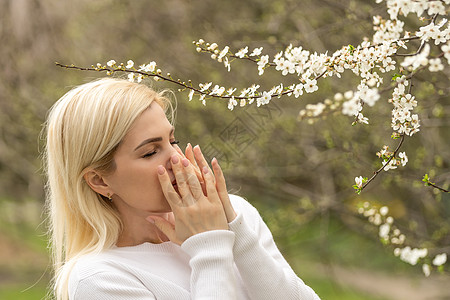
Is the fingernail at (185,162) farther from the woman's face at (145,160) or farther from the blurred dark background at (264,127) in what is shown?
the blurred dark background at (264,127)

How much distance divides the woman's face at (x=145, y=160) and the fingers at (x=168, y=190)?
0.12ft

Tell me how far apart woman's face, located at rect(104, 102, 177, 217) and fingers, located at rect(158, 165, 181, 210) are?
37mm

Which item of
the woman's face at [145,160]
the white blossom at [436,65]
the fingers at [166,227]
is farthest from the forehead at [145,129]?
the white blossom at [436,65]

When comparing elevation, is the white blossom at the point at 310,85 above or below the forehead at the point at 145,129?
above

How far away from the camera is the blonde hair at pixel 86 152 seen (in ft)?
5.54

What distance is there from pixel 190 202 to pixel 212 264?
17 centimetres

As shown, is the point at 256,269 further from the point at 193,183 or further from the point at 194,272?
the point at 193,183

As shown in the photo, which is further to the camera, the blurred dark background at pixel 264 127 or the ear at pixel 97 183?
the blurred dark background at pixel 264 127

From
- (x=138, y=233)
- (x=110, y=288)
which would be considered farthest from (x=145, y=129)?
(x=110, y=288)

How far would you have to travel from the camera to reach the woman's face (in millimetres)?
1693

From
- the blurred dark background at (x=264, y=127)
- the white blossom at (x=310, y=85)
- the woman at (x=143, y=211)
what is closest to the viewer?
the white blossom at (x=310, y=85)

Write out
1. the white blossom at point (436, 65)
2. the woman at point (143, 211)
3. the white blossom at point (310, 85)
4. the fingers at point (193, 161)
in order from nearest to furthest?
the white blossom at point (436, 65), the white blossom at point (310, 85), the woman at point (143, 211), the fingers at point (193, 161)

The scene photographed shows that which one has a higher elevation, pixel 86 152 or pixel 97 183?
pixel 86 152

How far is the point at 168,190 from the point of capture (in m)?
1.65
